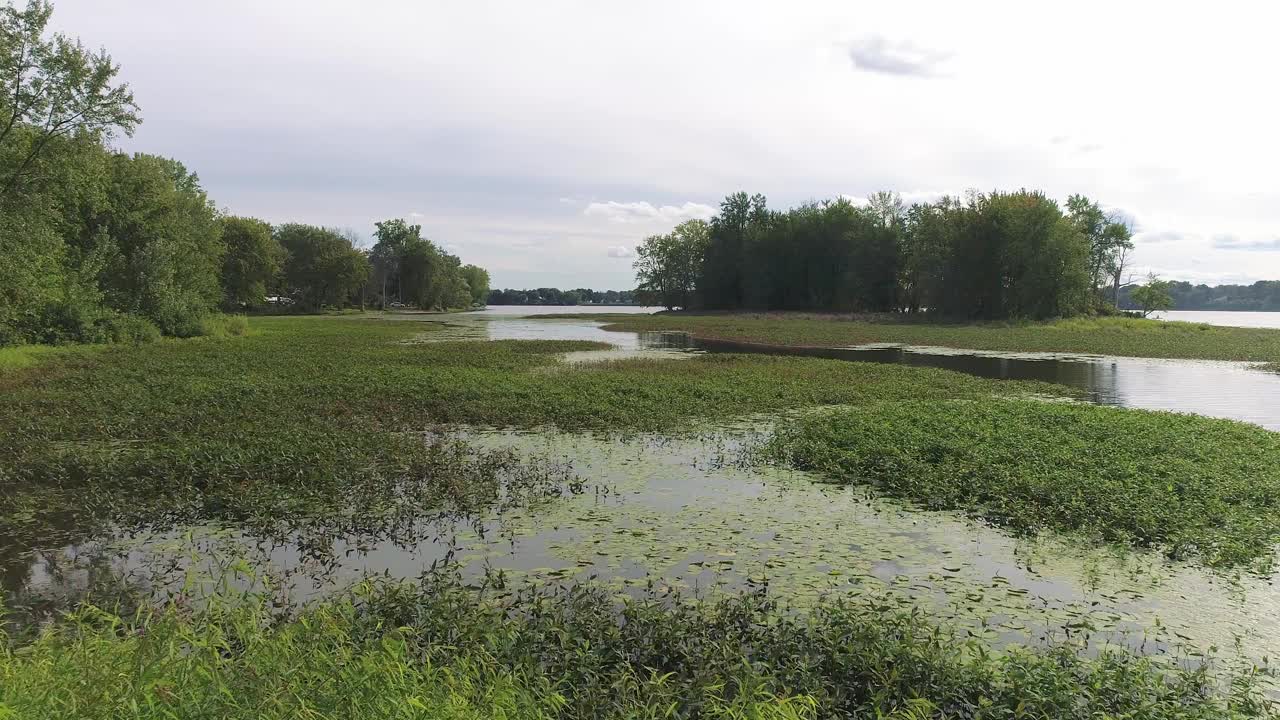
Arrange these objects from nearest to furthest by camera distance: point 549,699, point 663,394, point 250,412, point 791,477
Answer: point 549,699
point 791,477
point 250,412
point 663,394

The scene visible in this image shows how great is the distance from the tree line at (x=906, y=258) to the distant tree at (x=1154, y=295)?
3117 mm

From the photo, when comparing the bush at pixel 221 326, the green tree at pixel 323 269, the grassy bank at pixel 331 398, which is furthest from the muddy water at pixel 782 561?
the green tree at pixel 323 269

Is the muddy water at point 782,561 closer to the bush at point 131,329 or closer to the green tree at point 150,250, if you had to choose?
the bush at point 131,329

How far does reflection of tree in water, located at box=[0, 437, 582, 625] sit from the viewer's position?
851cm

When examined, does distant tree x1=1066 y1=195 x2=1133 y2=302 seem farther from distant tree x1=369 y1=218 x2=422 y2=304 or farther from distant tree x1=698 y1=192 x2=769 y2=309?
distant tree x1=369 y1=218 x2=422 y2=304

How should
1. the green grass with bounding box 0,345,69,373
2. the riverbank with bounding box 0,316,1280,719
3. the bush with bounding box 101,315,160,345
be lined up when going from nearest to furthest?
1. the riverbank with bounding box 0,316,1280,719
2. the green grass with bounding box 0,345,69,373
3. the bush with bounding box 101,315,160,345

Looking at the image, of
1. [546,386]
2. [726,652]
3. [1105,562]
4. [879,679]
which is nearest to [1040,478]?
[1105,562]

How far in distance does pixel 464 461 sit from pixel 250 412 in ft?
25.9

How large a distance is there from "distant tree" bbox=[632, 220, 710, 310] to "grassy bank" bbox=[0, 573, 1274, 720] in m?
126

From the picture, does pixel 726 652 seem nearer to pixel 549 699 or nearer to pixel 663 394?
pixel 549 699

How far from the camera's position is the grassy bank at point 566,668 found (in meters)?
5.17

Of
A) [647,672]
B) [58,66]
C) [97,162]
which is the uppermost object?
[58,66]

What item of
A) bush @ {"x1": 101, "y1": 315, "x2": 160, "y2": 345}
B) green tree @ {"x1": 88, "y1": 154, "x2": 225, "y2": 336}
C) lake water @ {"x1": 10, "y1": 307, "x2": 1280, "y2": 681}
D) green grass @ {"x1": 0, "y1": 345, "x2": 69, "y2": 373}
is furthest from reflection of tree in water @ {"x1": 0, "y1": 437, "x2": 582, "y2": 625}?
green tree @ {"x1": 88, "y1": 154, "x2": 225, "y2": 336}

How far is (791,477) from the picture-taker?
1359 centimetres
